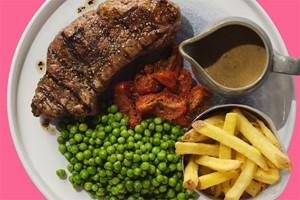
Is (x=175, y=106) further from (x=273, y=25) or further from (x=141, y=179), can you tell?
(x=273, y=25)

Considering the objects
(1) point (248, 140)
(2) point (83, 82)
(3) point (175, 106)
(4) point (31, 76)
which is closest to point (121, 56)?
(2) point (83, 82)

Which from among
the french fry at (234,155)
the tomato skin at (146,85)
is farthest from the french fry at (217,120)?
the tomato skin at (146,85)

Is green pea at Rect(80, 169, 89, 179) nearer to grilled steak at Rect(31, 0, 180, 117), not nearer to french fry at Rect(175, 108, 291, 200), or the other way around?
grilled steak at Rect(31, 0, 180, 117)

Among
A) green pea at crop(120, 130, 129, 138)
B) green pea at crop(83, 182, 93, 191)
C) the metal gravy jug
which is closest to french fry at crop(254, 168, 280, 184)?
the metal gravy jug

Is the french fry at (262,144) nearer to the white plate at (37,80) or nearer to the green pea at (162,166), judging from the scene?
the white plate at (37,80)

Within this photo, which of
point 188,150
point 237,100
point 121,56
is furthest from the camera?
point 237,100

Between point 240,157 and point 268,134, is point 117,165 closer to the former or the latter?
point 240,157
